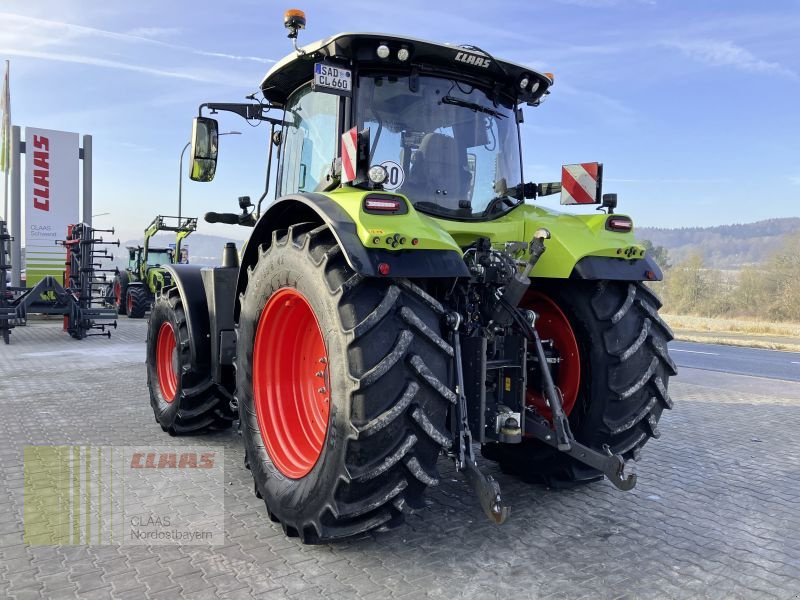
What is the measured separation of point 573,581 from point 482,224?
6.64 ft

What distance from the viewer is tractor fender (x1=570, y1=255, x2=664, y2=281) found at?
3.62 metres

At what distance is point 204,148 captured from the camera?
4.52 meters

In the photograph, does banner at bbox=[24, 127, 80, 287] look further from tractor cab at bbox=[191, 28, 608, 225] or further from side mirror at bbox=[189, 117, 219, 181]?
tractor cab at bbox=[191, 28, 608, 225]

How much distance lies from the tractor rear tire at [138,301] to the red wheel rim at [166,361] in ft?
44.7

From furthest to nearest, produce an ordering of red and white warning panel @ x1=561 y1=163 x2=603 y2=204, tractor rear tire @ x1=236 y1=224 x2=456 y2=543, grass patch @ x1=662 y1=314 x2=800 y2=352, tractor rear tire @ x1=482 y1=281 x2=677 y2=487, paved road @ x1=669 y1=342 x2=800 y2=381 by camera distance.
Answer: grass patch @ x1=662 y1=314 x2=800 y2=352
paved road @ x1=669 y1=342 x2=800 y2=381
red and white warning panel @ x1=561 y1=163 x2=603 y2=204
tractor rear tire @ x1=482 y1=281 x2=677 y2=487
tractor rear tire @ x1=236 y1=224 x2=456 y2=543

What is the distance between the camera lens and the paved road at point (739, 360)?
11984 mm

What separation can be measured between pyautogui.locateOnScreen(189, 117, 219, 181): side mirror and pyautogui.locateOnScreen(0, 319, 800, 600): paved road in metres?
2.17

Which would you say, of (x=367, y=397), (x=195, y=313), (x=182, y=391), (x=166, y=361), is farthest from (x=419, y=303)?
(x=166, y=361)

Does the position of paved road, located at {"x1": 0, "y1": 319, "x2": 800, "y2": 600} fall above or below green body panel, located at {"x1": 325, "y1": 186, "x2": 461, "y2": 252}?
below

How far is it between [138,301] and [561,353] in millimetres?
16866

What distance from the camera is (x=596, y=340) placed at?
3752 mm

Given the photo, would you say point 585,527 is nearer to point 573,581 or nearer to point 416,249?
point 573,581

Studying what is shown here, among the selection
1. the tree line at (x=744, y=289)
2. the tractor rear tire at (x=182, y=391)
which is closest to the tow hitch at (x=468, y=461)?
the tractor rear tire at (x=182, y=391)

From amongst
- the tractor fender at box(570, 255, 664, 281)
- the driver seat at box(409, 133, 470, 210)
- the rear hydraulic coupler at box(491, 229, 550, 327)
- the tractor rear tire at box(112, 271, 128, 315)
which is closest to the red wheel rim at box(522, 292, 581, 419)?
the tractor fender at box(570, 255, 664, 281)
